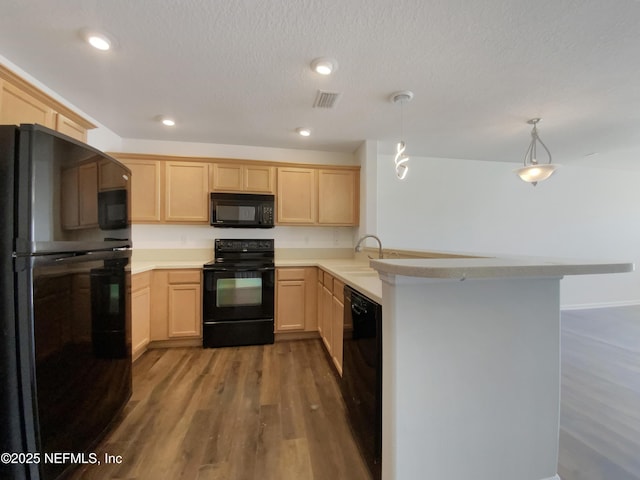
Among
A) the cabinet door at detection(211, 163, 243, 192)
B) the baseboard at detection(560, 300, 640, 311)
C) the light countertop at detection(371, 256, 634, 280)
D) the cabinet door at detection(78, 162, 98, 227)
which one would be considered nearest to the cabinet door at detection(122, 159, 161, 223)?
the cabinet door at detection(211, 163, 243, 192)

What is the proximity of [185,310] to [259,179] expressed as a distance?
1.73 m

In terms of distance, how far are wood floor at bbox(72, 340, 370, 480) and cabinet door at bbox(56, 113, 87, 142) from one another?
2.07m

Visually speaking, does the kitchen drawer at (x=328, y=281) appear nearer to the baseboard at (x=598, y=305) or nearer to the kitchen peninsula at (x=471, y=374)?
the kitchen peninsula at (x=471, y=374)

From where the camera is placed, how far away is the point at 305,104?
7.93 ft

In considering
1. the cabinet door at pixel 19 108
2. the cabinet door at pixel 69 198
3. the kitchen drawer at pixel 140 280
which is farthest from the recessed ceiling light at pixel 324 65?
the kitchen drawer at pixel 140 280

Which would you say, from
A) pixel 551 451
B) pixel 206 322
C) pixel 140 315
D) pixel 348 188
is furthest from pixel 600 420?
pixel 140 315

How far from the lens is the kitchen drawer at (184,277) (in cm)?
287

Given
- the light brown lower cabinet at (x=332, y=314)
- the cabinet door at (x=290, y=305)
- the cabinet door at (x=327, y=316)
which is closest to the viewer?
the light brown lower cabinet at (x=332, y=314)

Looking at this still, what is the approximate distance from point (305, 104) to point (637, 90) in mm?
2720

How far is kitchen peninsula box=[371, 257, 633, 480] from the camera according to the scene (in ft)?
3.49

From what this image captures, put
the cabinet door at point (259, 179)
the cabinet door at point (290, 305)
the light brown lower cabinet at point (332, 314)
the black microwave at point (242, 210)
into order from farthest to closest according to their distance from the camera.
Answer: the cabinet door at point (259, 179) < the black microwave at point (242, 210) < the cabinet door at point (290, 305) < the light brown lower cabinet at point (332, 314)

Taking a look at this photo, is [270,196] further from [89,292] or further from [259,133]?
[89,292]

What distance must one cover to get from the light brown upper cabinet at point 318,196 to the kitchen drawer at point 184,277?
44.8 inches

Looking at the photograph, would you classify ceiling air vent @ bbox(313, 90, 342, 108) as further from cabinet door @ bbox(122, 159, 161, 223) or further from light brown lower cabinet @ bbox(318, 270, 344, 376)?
cabinet door @ bbox(122, 159, 161, 223)
